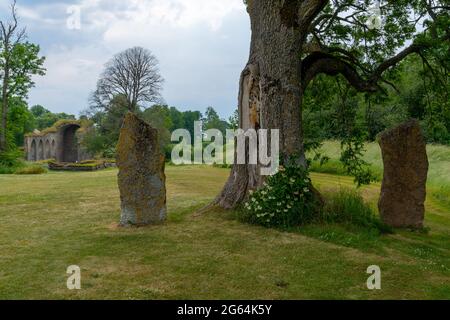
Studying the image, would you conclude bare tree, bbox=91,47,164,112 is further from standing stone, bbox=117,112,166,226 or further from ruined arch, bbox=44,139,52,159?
standing stone, bbox=117,112,166,226

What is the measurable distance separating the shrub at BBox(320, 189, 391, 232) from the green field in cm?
34

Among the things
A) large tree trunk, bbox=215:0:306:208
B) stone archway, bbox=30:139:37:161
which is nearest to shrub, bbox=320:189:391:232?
large tree trunk, bbox=215:0:306:208

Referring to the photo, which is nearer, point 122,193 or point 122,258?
point 122,258

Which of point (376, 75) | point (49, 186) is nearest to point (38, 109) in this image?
point (49, 186)

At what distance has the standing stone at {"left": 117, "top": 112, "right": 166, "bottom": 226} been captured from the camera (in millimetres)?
9000

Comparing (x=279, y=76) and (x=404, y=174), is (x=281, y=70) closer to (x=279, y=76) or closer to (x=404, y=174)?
(x=279, y=76)

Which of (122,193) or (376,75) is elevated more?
(376,75)

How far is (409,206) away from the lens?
383 inches

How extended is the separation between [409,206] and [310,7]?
5032 millimetres

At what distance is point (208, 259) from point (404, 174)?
5.23 metres
